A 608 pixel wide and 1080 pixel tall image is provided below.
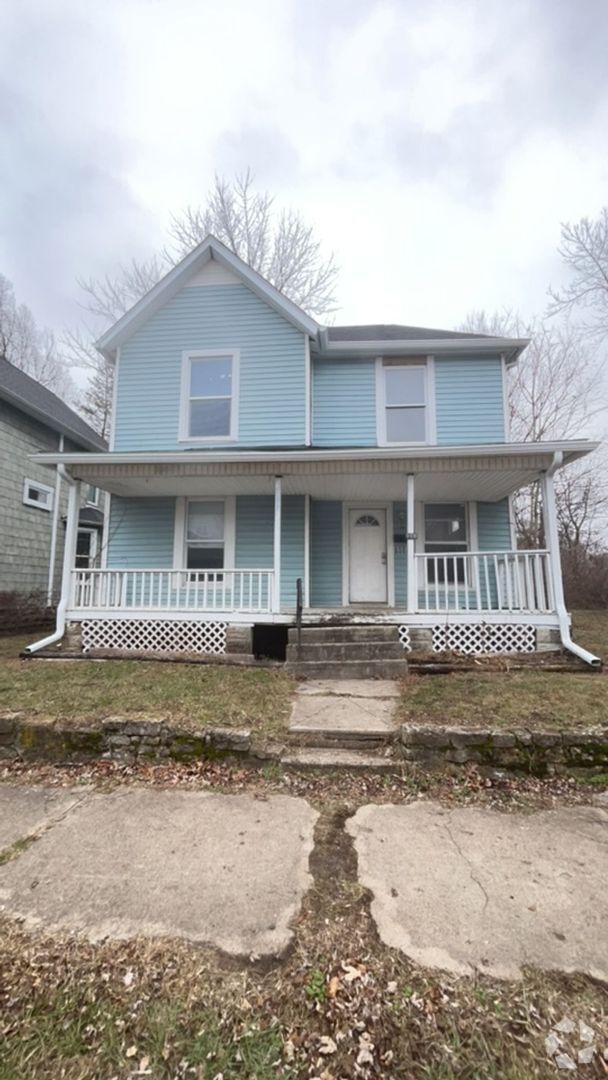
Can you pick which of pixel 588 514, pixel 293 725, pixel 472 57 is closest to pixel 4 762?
pixel 293 725

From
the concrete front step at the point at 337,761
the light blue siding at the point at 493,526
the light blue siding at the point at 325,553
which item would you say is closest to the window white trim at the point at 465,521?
the light blue siding at the point at 493,526

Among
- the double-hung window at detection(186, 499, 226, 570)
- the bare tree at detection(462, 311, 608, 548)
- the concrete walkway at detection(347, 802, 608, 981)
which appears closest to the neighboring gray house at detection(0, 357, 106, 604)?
the double-hung window at detection(186, 499, 226, 570)

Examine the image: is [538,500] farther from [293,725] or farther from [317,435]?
[293,725]

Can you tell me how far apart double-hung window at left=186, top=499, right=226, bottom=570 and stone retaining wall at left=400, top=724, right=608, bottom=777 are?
19.3 feet

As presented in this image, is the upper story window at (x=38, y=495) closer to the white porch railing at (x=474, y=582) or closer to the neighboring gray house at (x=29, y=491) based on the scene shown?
the neighboring gray house at (x=29, y=491)

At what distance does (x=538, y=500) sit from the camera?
17.9 meters

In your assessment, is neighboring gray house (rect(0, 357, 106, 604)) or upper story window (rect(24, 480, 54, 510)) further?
upper story window (rect(24, 480, 54, 510))

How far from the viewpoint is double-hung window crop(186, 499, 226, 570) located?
8820 millimetres

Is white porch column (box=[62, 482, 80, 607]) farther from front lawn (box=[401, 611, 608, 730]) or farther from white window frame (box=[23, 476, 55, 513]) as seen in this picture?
front lawn (box=[401, 611, 608, 730])

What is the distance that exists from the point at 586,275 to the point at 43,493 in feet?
64.0

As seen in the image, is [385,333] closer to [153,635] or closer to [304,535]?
[304,535]

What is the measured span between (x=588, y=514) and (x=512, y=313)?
927cm

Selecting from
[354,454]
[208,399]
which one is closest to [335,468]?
[354,454]

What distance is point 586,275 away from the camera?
53.7 feet
